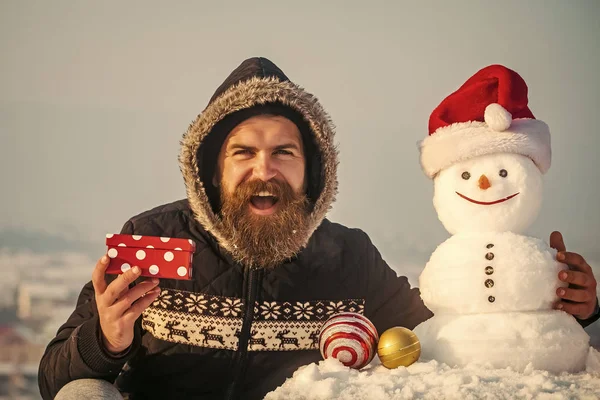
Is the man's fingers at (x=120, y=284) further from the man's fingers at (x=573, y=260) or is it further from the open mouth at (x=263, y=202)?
the man's fingers at (x=573, y=260)

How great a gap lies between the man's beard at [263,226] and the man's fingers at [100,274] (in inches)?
13.4

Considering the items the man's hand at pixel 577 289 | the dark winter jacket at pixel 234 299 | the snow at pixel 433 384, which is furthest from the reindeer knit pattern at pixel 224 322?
the man's hand at pixel 577 289

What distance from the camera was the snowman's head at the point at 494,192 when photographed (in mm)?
1271

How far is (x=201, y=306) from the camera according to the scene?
1451 millimetres

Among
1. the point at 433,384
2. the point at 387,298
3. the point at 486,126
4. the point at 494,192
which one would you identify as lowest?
the point at 433,384

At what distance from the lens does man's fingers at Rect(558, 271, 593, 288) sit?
4.08 feet

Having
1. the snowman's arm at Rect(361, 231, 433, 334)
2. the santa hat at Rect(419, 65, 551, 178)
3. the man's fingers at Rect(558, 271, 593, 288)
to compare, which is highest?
the santa hat at Rect(419, 65, 551, 178)

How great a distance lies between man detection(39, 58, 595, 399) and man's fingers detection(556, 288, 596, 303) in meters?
0.34

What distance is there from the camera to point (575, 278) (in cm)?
125

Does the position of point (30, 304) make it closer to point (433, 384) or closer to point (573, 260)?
point (433, 384)

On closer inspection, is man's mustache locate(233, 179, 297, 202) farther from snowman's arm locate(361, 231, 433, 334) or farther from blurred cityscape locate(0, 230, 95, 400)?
blurred cityscape locate(0, 230, 95, 400)

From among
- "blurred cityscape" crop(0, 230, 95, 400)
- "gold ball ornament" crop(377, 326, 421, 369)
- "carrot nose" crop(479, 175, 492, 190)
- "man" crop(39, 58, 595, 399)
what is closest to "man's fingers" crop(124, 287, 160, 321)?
"man" crop(39, 58, 595, 399)

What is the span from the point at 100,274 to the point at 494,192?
788 millimetres

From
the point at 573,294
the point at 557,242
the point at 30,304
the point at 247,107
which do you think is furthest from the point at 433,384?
the point at 30,304
